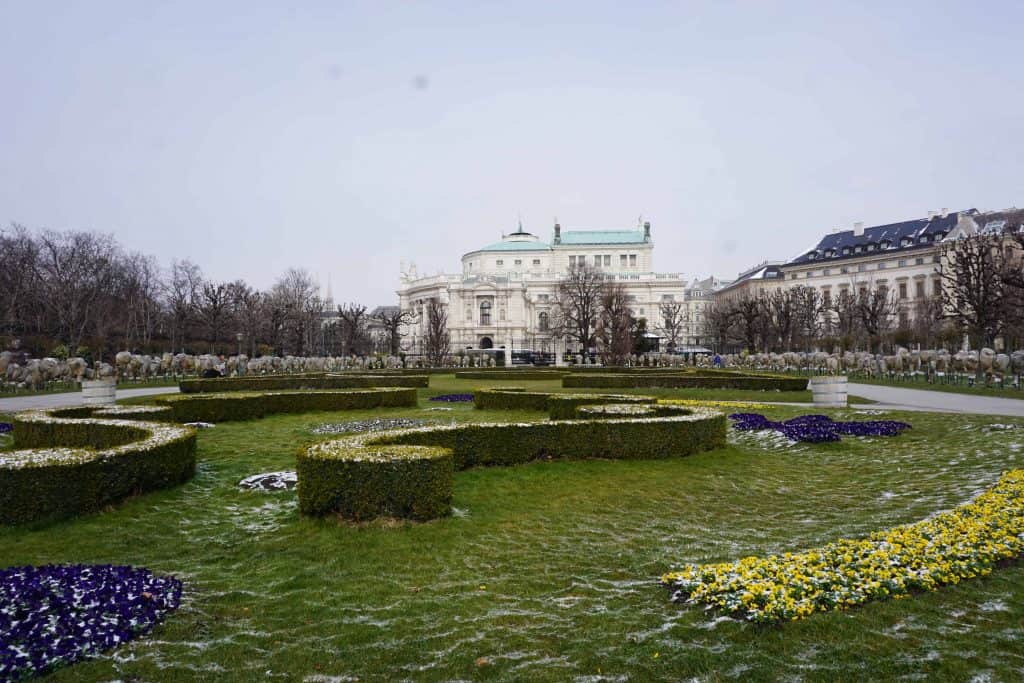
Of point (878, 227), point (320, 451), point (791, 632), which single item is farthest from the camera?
point (878, 227)

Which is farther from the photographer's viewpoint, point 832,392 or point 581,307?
point 581,307

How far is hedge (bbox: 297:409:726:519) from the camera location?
787 centimetres

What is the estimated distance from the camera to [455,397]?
24.0 m

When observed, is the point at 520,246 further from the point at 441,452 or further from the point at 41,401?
the point at 441,452

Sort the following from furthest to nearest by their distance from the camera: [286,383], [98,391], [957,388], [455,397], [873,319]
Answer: [873,319]
[957,388]
[286,383]
[455,397]
[98,391]

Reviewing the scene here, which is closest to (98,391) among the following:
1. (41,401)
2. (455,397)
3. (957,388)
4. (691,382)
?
(41,401)

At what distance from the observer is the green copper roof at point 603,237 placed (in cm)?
9662

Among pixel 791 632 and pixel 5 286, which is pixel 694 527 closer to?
pixel 791 632

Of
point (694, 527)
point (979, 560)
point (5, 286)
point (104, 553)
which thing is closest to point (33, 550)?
point (104, 553)

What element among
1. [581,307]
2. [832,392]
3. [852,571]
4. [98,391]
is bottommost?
[852,571]

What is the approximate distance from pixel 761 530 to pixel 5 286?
5940 cm

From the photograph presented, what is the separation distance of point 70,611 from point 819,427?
13338mm

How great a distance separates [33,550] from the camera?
7.14 metres

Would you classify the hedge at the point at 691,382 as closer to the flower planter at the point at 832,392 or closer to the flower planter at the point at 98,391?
the flower planter at the point at 832,392
